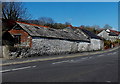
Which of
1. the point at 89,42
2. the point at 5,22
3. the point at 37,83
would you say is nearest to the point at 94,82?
the point at 37,83

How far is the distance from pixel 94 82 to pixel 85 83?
0.46 metres

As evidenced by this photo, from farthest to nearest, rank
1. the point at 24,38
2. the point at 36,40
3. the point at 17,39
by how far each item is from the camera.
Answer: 1. the point at 17,39
2. the point at 36,40
3. the point at 24,38

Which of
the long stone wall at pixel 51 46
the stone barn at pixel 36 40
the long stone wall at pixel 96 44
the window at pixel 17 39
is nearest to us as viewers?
the stone barn at pixel 36 40

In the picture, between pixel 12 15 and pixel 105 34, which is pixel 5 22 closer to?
pixel 12 15

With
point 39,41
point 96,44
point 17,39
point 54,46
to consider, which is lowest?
point 96,44

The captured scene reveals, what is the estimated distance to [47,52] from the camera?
2620cm

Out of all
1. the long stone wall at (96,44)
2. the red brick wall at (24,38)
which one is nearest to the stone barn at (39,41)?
the red brick wall at (24,38)

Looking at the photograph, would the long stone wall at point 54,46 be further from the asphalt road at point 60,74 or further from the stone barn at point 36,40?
the asphalt road at point 60,74

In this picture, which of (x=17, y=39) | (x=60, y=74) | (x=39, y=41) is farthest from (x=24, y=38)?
(x=60, y=74)

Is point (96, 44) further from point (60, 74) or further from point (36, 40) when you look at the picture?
point (60, 74)

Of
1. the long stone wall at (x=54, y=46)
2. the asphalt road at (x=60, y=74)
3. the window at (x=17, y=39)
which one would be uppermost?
the window at (x=17, y=39)

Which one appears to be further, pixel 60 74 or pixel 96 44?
pixel 96 44

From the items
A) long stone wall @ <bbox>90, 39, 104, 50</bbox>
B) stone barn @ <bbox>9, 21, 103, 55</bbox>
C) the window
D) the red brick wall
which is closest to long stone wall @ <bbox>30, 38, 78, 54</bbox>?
stone barn @ <bbox>9, 21, 103, 55</bbox>

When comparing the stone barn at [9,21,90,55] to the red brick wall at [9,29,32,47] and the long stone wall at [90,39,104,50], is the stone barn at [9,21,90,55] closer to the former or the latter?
the red brick wall at [9,29,32,47]
